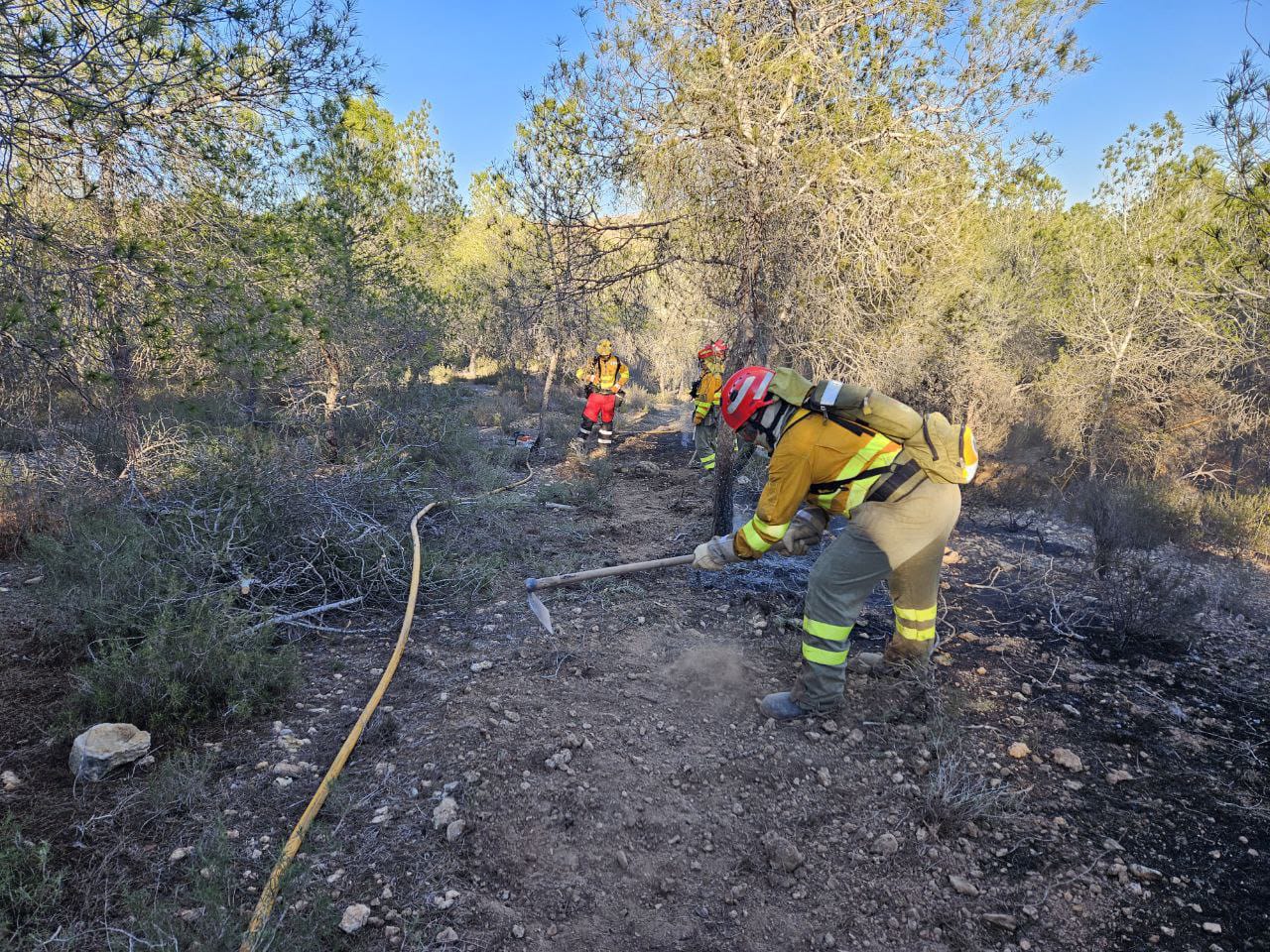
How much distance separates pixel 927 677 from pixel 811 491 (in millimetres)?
1239

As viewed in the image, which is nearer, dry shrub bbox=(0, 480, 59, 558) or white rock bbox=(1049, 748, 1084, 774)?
white rock bbox=(1049, 748, 1084, 774)

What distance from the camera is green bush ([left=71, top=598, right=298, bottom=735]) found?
9.59 feet

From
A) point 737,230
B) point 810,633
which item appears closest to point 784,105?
point 737,230

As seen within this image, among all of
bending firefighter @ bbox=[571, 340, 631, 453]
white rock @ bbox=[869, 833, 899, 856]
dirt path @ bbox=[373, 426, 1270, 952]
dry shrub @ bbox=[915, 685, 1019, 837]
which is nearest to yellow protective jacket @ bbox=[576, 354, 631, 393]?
bending firefighter @ bbox=[571, 340, 631, 453]

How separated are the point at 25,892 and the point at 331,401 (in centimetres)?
732

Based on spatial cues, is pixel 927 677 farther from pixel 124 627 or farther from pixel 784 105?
pixel 124 627

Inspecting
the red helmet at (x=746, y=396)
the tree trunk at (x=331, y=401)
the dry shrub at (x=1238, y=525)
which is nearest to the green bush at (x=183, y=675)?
the red helmet at (x=746, y=396)

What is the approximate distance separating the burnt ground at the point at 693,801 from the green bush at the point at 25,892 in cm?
10

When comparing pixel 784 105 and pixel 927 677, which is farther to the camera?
pixel 784 105

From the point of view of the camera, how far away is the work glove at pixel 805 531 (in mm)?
3738

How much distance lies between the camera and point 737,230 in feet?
17.7

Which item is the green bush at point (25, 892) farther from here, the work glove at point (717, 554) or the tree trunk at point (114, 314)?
the work glove at point (717, 554)

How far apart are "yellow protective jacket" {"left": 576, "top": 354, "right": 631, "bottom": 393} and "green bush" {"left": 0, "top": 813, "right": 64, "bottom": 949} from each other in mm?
8966

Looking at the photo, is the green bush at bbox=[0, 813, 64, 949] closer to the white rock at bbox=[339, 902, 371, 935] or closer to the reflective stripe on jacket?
the white rock at bbox=[339, 902, 371, 935]
